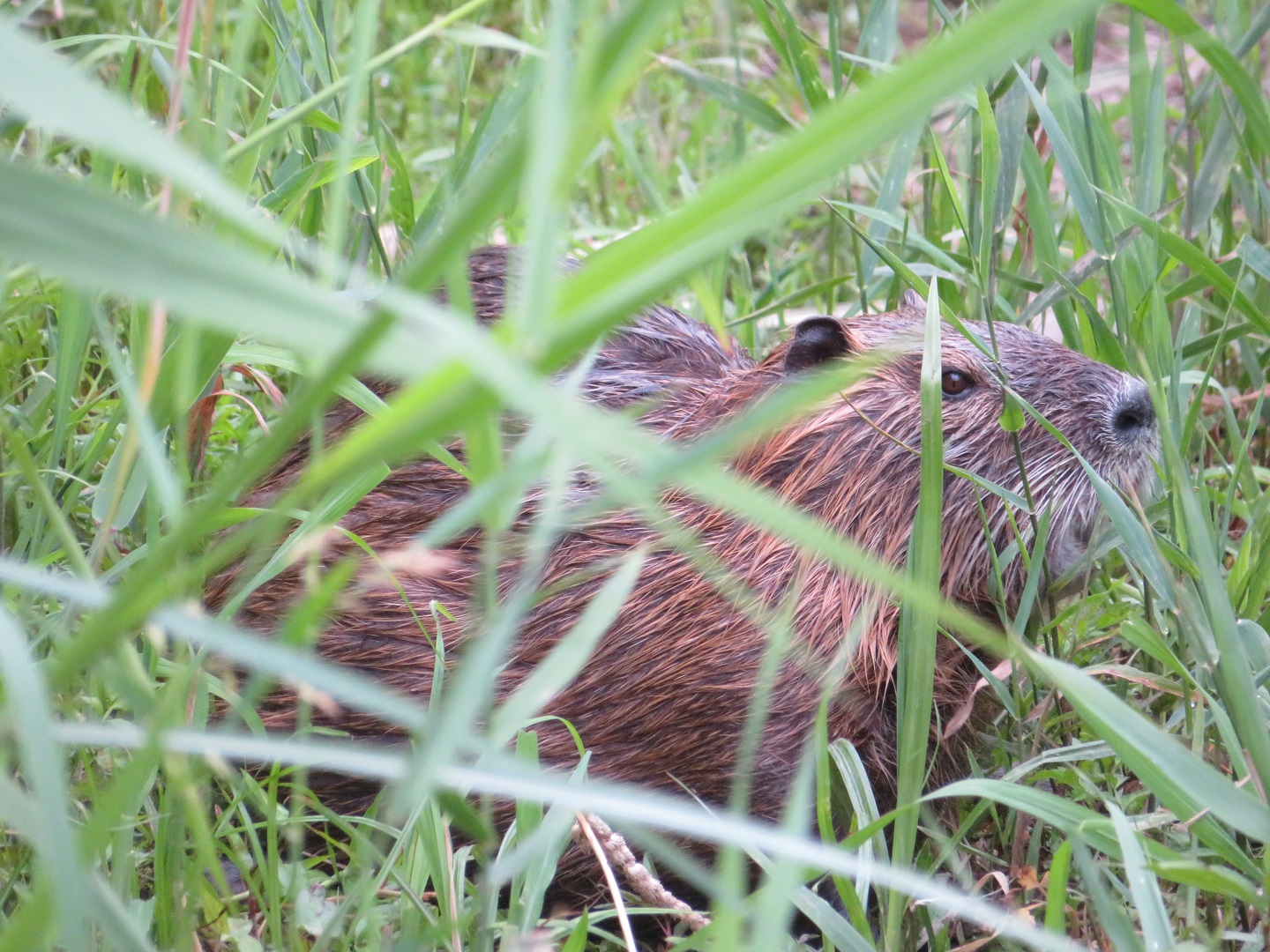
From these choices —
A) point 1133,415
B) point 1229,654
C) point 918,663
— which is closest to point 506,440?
point 918,663

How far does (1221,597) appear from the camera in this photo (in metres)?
1.27

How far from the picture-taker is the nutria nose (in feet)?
6.37

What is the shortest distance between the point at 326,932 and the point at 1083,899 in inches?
37.1

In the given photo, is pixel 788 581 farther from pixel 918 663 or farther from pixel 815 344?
pixel 918 663

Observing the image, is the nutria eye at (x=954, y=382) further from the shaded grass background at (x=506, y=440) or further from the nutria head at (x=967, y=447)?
the shaded grass background at (x=506, y=440)

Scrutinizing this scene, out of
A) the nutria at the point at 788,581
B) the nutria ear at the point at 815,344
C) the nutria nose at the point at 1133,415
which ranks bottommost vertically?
the nutria at the point at 788,581

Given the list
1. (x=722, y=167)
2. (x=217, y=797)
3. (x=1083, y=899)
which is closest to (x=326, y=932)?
(x=217, y=797)

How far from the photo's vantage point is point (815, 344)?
6.64 ft

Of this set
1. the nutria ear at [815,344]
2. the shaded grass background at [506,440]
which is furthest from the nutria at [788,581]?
the shaded grass background at [506,440]

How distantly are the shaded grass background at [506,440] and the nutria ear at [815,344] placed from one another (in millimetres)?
204

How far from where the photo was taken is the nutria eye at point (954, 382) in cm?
205

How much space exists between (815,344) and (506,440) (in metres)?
0.53

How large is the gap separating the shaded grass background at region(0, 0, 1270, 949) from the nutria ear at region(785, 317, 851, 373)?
0.67ft

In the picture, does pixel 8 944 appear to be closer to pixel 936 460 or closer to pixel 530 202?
pixel 530 202
